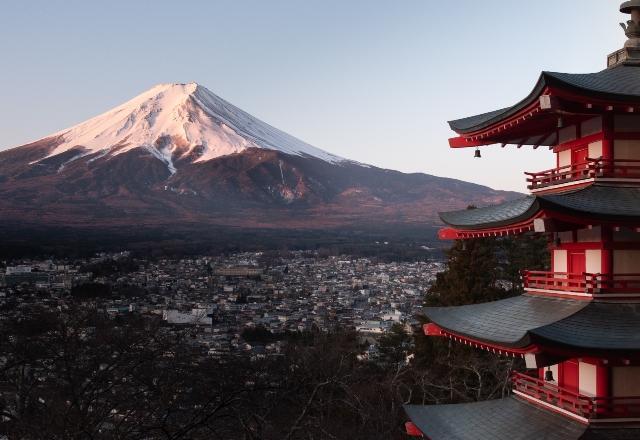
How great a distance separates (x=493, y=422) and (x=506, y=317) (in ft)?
4.68

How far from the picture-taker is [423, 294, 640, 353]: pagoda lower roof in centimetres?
763

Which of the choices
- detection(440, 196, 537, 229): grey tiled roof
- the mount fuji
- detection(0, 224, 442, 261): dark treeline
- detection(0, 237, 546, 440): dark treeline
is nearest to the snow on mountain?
the mount fuji

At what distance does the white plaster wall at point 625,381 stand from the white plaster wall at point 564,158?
9.41 feet

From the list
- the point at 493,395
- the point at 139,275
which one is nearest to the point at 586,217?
the point at 493,395

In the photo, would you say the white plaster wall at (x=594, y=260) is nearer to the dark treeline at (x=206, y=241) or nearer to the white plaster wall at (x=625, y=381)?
the white plaster wall at (x=625, y=381)

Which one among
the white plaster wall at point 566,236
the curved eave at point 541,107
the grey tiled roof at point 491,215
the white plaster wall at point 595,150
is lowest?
the white plaster wall at point 566,236

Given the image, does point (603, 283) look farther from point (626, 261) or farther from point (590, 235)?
point (590, 235)

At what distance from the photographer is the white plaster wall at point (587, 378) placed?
8539 mm

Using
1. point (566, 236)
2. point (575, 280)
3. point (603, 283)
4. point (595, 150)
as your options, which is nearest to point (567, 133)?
point (595, 150)

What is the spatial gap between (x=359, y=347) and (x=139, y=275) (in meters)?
29.7

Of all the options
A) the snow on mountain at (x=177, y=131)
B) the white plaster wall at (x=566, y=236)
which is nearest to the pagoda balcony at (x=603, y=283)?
the white plaster wall at (x=566, y=236)

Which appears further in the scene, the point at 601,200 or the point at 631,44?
the point at 631,44

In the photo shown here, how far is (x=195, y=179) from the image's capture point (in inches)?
3949

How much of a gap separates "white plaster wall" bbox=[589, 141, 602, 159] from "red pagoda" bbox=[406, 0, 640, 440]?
1 cm
